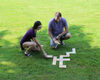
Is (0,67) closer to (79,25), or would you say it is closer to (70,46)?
(70,46)

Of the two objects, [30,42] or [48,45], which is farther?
[48,45]

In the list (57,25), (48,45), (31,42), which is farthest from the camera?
(48,45)

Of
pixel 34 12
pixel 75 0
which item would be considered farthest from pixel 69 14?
pixel 75 0

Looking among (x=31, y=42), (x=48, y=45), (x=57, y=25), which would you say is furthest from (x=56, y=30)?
(x=31, y=42)

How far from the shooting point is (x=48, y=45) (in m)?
5.03

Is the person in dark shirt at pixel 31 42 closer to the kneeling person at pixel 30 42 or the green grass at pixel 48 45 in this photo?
the kneeling person at pixel 30 42

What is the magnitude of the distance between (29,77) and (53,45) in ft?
4.72

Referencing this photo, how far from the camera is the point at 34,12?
8.47 m

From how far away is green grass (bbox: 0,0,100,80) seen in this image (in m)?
3.69

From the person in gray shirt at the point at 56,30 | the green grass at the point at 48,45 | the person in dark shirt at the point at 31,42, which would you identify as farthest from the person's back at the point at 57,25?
the person in dark shirt at the point at 31,42

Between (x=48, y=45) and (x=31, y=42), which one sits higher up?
(x=31, y=42)

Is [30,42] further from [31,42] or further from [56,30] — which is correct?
[56,30]

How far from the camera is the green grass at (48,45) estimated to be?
3.69 meters

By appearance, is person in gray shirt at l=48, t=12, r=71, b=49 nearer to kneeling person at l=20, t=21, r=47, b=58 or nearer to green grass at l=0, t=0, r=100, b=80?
green grass at l=0, t=0, r=100, b=80
